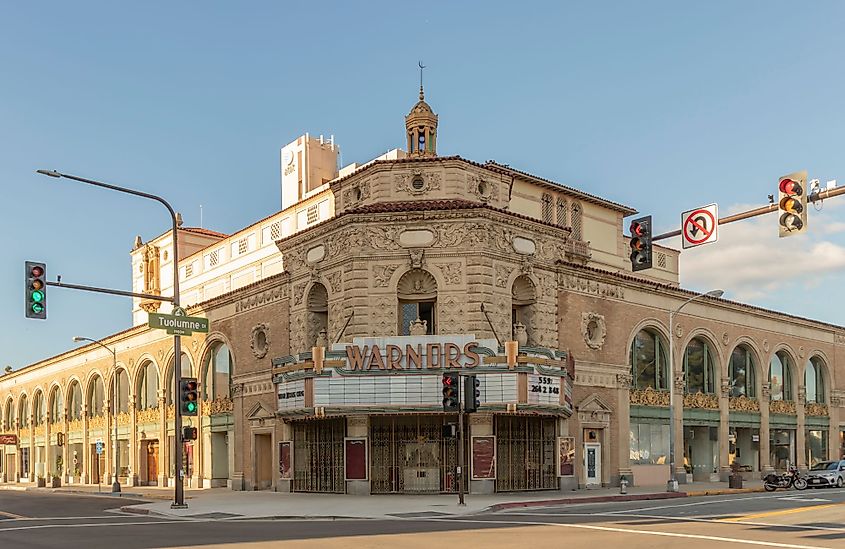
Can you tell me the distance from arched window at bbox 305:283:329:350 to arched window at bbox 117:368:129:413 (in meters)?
26.6

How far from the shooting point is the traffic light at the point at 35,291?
28953 millimetres

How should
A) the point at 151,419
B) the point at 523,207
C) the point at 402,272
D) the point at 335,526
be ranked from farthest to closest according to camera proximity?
the point at 151,419 < the point at 523,207 < the point at 402,272 < the point at 335,526

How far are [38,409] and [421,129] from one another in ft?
179

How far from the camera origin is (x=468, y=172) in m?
42.9

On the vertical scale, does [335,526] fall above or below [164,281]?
below

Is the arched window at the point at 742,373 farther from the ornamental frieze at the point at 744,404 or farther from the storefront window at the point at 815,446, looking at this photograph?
the storefront window at the point at 815,446

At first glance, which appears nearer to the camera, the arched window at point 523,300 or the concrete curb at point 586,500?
the concrete curb at point 586,500

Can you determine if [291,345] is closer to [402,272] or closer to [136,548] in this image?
[402,272]

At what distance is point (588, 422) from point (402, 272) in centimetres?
1246

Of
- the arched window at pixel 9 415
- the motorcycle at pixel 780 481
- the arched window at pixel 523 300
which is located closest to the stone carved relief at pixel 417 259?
the arched window at pixel 523 300

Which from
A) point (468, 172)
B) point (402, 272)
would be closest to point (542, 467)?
point (402, 272)

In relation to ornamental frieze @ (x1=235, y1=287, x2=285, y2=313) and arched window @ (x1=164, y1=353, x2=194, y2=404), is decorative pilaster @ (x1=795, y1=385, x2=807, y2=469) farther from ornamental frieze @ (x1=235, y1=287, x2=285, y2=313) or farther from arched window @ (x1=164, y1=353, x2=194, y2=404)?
arched window @ (x1=164, y1=353, x2=194, y2=404)

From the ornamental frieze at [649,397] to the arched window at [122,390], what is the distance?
119 feet

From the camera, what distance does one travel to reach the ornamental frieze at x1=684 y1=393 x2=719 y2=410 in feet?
173
